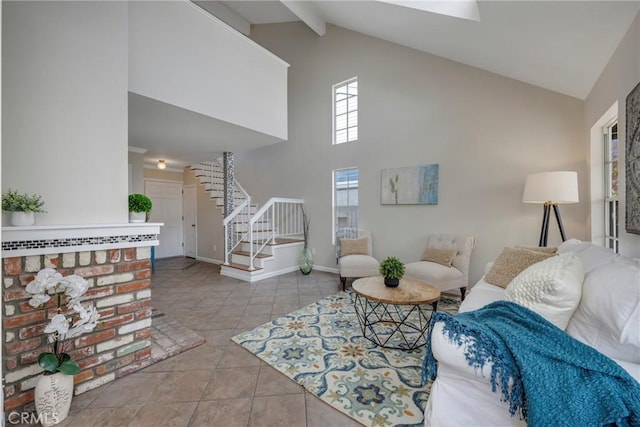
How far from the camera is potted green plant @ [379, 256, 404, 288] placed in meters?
2.36

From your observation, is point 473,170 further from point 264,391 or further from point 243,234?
point 243,234

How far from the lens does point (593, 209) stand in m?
2.68

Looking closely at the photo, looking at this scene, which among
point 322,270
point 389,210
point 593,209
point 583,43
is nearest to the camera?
point 583,43

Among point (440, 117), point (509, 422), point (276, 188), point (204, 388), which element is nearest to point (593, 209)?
point (440, 117)

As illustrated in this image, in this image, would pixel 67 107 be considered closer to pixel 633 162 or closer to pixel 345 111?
pixel 633 162

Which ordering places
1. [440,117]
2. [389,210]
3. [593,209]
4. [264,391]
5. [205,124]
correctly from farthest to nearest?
[389,210] < [440,117] < [205,124] < [593,209] < [264,391]

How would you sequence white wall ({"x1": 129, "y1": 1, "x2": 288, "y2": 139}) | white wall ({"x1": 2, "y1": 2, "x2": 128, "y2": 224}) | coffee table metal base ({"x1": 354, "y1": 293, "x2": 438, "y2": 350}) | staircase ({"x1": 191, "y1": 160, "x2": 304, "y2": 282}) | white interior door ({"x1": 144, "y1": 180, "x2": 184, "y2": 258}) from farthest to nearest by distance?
white interior door ({"x1": 144, "y1": 180, "x2": 184, "y2": 258}) → staircase ({"x1": 191, "y1": 160, "x2": 304, "y2": 282}) → white wall ({"x1": 129, "y1": 1, "x2": 288, "y2": 139}) → coffee table metal base ({"x1": 354, "y1": 293, "x2": 438, "y2": 350}) → white wall ({"x1": 2, "y1": 2, "x2": 128, "y2": 224})

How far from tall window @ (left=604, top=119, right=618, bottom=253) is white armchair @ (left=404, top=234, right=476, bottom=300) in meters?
1.21

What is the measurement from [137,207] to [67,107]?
768 millimetres

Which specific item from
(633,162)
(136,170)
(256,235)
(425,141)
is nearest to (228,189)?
(256,235)

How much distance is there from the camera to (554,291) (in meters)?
1.32

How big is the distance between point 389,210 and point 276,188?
2.72 meters

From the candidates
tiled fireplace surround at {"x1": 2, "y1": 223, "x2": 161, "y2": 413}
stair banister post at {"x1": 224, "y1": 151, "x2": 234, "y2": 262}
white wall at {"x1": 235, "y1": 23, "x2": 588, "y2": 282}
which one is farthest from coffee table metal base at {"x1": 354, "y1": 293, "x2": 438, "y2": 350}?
stair banister post at {"x1": 224, "y1": 151, "x2": 234, "y2": 262}

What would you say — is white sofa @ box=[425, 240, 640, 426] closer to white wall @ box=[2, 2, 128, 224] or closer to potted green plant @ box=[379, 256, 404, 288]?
potted green plant @ box=[379, 256, 404, 288]
